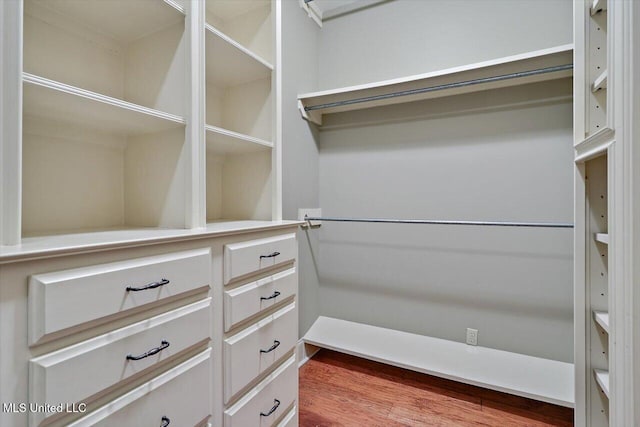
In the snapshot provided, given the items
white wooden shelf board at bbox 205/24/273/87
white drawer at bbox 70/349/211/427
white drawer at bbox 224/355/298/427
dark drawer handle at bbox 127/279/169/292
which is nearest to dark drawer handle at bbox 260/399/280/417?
white drawer at bbox 224/355/298/427

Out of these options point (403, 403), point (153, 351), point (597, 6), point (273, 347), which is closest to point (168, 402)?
point (153, 351)

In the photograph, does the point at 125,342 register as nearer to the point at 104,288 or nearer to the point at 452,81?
the point at 104,288

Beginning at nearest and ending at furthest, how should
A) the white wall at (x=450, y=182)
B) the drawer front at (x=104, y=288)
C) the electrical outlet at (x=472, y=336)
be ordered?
1. the drawer front at (x=104, y=288)
2. the white wall at (x=450, y=182)
3. the electrical outlet at (x=472, y=336)

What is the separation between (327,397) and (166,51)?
6.34ft

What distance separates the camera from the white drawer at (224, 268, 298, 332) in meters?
1.01

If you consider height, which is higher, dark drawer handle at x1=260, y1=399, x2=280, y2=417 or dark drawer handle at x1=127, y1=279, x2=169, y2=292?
dark drawer handle at x1=127, y1=279, x2=169, y2=292

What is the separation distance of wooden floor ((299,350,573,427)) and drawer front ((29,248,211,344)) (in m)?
1.19

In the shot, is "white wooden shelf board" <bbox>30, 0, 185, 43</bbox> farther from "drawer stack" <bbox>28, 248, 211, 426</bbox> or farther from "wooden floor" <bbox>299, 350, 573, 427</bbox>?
"wooden floor" <bbox>299, 350, 573, 427</bbox>

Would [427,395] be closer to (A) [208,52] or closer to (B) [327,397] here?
(B) [327,397]

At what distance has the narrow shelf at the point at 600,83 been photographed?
42.9 inches

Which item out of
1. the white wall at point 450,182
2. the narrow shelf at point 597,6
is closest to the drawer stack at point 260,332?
the white wall at point 450,182

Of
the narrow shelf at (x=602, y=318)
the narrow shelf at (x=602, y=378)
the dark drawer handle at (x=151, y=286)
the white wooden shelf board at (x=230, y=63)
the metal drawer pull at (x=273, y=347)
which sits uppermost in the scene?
the white wooden shelf board at (x=230, y=63)

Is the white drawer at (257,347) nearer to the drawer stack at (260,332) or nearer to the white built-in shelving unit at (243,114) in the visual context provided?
the drawer stack at (260,332)

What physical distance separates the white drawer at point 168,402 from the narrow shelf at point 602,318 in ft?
4.71
